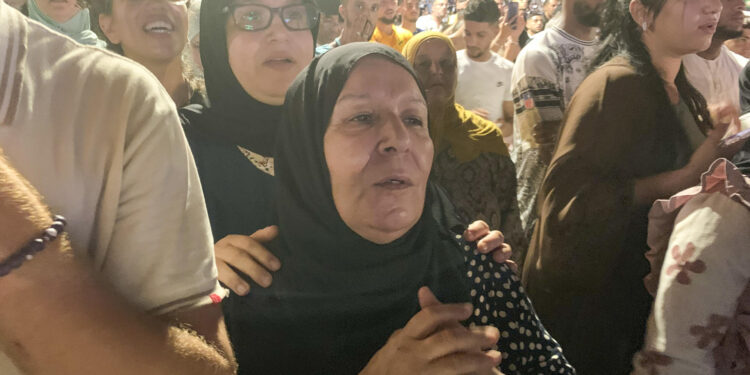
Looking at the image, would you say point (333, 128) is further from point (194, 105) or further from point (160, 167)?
point (160, 167)

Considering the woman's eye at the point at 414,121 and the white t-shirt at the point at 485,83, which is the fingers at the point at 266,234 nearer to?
the woman's eye at the point at 414,121

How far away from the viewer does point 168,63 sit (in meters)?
0.93

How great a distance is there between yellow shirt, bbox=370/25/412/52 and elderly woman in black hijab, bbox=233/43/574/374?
60 mm

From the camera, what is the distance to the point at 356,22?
3.60 feet

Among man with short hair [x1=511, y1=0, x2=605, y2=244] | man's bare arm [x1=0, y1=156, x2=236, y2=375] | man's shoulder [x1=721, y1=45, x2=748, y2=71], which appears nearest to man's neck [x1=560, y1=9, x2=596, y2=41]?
man with short hair [x1=511, y1=0, x2=605, y2=244]

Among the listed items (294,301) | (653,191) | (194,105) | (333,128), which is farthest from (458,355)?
(653,191)

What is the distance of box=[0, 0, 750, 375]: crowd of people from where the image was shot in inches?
26.3

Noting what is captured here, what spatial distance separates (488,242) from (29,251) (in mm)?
776

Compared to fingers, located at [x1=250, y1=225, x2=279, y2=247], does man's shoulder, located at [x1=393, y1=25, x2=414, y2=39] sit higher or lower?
higher

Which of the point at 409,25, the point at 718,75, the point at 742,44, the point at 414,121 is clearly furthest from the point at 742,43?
the point at 414,121

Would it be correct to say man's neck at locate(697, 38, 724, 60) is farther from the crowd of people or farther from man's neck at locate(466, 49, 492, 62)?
man's neck at locate(466, 49, 492, 62)

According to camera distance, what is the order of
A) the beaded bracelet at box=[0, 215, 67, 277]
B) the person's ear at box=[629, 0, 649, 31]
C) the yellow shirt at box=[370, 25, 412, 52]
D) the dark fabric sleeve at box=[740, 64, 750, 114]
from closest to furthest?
the beaded bracelet at box=[0, 215, 67, 277]
the yellow shirt at box=[370, 25, 412, 52]
the person's ear at box=[629, 0, 649, 31]
the dark fabric sleeve at box=[740, 64, 750, 114]

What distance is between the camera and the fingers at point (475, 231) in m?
1.14

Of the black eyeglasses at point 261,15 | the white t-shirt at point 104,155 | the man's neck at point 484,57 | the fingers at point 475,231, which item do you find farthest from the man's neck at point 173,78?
the man's neck at point 484,57
